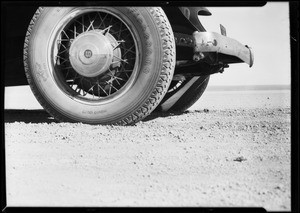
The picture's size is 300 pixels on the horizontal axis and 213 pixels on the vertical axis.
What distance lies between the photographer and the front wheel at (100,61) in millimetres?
2688

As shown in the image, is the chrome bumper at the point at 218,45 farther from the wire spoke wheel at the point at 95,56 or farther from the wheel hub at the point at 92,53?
the wheel hub at the point at 92,53

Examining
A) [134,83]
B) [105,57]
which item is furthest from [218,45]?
[105,57]

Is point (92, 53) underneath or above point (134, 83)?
above

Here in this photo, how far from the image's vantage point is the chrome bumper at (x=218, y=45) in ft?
9.47

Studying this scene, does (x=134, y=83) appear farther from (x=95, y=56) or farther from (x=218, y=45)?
(x=218, y=45)

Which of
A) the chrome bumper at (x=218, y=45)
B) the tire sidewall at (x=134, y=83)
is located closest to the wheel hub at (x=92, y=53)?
the tire sidewall at (x=134, y=83)

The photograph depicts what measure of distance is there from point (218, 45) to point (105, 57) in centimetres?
82

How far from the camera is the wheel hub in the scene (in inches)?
105

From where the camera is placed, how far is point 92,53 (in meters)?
2.67

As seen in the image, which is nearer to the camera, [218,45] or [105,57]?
[105,57]

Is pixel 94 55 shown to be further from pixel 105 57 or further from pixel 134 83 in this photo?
pixel 134 83

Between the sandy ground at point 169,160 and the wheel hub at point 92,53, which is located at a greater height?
the wheel hub at point 92,53

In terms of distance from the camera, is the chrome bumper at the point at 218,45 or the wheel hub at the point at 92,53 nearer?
the wheel hub at the point at 92,53

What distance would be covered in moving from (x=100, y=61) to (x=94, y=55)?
2.1 inches
